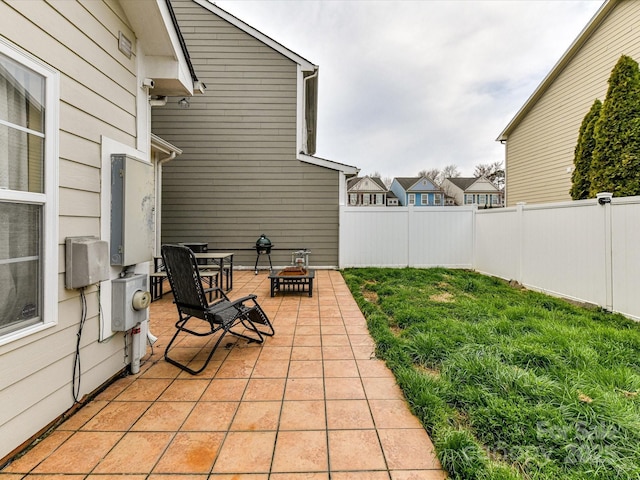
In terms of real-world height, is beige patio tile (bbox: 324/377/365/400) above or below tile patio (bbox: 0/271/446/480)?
above

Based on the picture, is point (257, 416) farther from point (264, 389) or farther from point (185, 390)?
point (185, 390)

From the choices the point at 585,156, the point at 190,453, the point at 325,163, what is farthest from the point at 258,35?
the point at 190,453

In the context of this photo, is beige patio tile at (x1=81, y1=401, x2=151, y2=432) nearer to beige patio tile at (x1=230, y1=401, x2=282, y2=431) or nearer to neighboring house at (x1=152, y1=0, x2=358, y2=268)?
beige patio tile at (x1=230, y1=401, x2=282, y2=431)

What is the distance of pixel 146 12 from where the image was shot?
8.57 ft

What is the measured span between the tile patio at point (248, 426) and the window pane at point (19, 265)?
0.79m

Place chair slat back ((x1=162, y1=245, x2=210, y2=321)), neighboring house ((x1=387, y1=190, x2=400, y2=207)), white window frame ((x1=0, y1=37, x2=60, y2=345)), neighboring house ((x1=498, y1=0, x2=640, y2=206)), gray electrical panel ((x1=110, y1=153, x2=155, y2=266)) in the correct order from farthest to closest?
neighboring house ((x1=387, y1=190, x2=400, y2=207)), neighboring house ((x1=498, y1=0, x2=640, y2=206)), chair slat back ((x1=162, y1=245, x2=210, y2=321)), gray electrical panel ((x1=110, y1=153, x2=155, y2=266)), white window frame ((x1=0, y1=37, x2=60, y2=345))

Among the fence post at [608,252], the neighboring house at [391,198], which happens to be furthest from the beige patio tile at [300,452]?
the neighboring house at [391,198]

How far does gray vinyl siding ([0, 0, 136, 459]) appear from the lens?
1.67 metres

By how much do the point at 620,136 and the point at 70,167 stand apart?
8.50 metres

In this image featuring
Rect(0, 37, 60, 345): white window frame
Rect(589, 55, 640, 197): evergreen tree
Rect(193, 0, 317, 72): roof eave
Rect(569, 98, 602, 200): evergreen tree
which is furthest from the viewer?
Rect(193, 0, 317, 72): roof eave

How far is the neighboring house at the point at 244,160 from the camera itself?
8.07 meters

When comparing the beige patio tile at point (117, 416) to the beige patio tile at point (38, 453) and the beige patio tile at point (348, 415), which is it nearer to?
the beige patio tile at point (38, 453)

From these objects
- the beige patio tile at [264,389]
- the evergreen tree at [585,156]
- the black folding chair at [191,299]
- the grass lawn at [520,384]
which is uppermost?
the evergreen tree at [585,156]

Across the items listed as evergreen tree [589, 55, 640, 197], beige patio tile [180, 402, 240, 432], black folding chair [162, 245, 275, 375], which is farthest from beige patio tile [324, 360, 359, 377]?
evergreen tree [589, 55, 640, 197]
